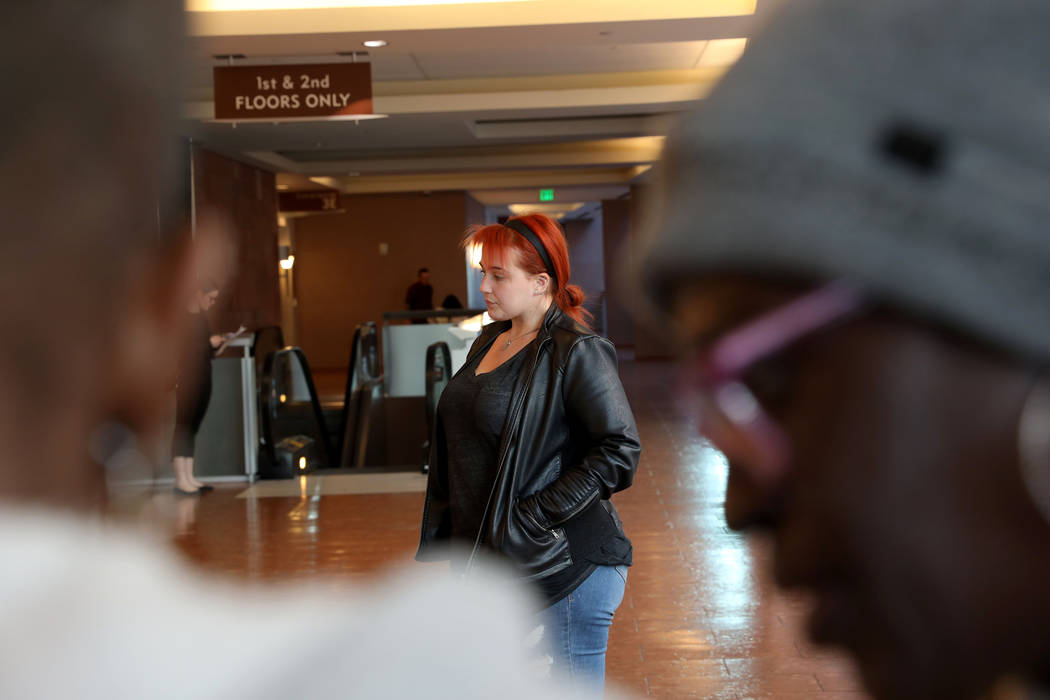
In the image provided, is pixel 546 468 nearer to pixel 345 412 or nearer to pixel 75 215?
pixel 75 215

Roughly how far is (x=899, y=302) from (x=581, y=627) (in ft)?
7.45

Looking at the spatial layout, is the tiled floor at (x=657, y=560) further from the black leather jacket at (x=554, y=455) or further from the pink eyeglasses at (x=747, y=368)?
the pink eyeglasses at (x=747, y=368)

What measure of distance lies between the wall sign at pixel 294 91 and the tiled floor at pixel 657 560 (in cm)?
332

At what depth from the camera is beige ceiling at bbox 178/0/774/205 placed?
766 cm

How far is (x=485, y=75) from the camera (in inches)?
432

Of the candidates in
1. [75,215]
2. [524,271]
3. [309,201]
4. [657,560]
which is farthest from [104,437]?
[309,201]

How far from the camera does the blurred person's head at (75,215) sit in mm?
400

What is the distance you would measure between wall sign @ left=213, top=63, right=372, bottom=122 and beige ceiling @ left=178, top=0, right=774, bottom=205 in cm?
18

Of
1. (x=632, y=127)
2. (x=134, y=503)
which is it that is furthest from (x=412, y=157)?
(x=134, y=503)

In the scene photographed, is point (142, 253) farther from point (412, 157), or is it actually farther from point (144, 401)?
point (412, 157)

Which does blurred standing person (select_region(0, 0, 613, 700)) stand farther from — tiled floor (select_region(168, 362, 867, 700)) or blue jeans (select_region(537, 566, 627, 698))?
blue jeans (select_region(537, 566, 627, 698))

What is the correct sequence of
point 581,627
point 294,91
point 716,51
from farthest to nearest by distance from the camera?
1. point 716,51
2. point 294,91
3. point 581,627

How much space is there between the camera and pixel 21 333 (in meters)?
0.41

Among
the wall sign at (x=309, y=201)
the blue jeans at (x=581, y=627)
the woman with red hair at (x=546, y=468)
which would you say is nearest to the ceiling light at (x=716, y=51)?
the woman with red hair at (x=546, y=468)
